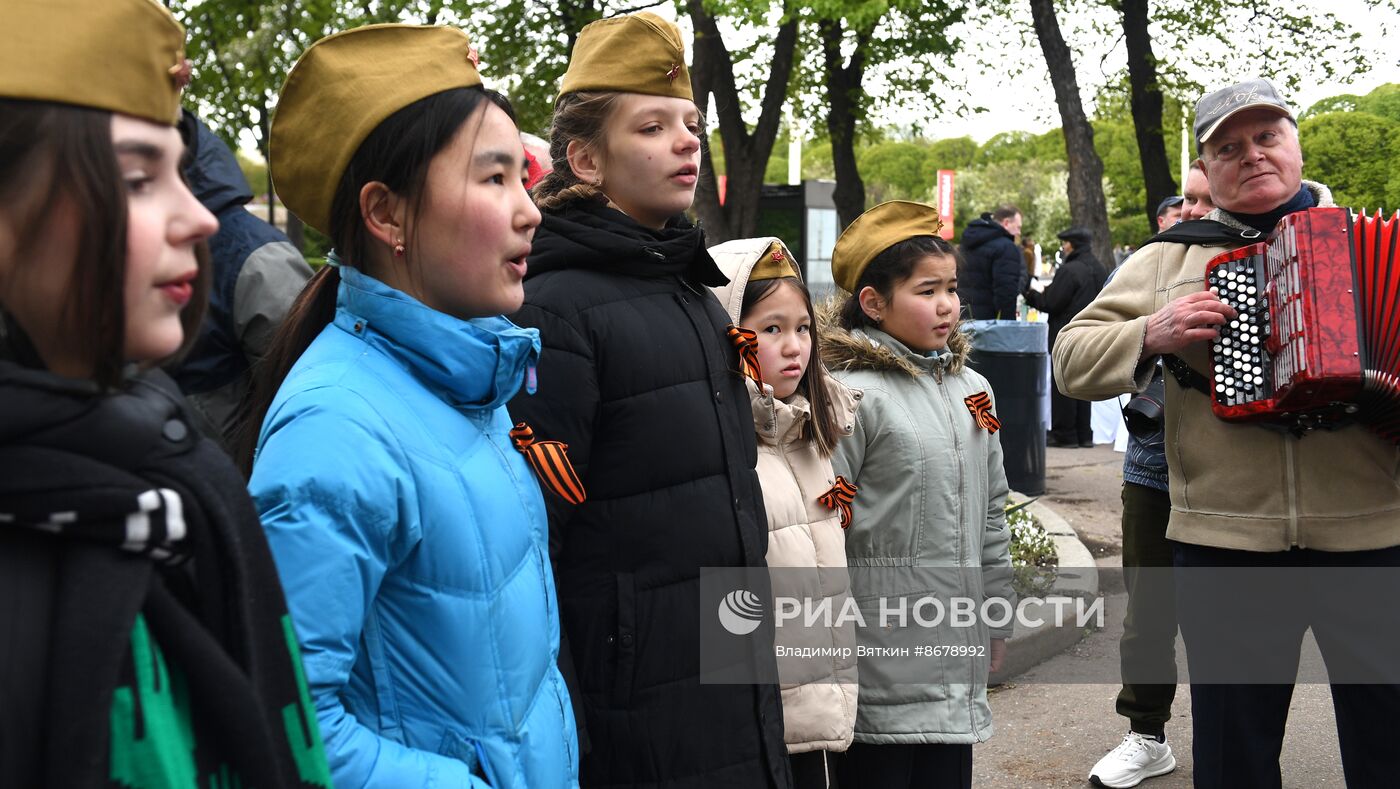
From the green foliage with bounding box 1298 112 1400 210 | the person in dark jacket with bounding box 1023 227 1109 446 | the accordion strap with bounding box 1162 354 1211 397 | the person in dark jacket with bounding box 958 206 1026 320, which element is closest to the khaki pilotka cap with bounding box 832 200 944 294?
the accordion strap with bounding box 1162 354 1211 397

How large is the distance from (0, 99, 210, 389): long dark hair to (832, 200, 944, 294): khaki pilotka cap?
2841mm

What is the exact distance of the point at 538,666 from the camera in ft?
6.24

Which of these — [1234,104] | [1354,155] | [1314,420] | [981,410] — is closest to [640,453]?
[981,410]

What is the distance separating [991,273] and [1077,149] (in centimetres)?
370

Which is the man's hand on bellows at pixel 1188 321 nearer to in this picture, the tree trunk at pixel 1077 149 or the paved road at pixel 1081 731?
the paved road at pixel 1081 731

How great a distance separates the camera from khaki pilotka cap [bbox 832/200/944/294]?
3.83 m

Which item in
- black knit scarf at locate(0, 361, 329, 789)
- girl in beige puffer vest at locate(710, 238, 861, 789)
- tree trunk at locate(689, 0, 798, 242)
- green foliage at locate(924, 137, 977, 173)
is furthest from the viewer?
green foliage at locate(924, 137, 977, 173)

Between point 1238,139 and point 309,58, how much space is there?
284 cm

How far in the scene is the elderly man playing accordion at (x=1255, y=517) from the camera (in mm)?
3494

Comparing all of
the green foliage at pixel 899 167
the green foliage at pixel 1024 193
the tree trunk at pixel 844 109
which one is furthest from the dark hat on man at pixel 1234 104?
the green foliage at pixel 899 167

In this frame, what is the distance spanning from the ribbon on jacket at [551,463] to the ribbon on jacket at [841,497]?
1.07 metres

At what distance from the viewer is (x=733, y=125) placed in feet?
48.1

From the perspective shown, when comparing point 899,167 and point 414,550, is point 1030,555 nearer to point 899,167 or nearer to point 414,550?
point 414,550

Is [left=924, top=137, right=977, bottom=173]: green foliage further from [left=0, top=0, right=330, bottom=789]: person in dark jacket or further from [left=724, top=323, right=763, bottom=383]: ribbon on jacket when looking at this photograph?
[left=0, top=0, right=330, bottom=789]: person in dark jacket
